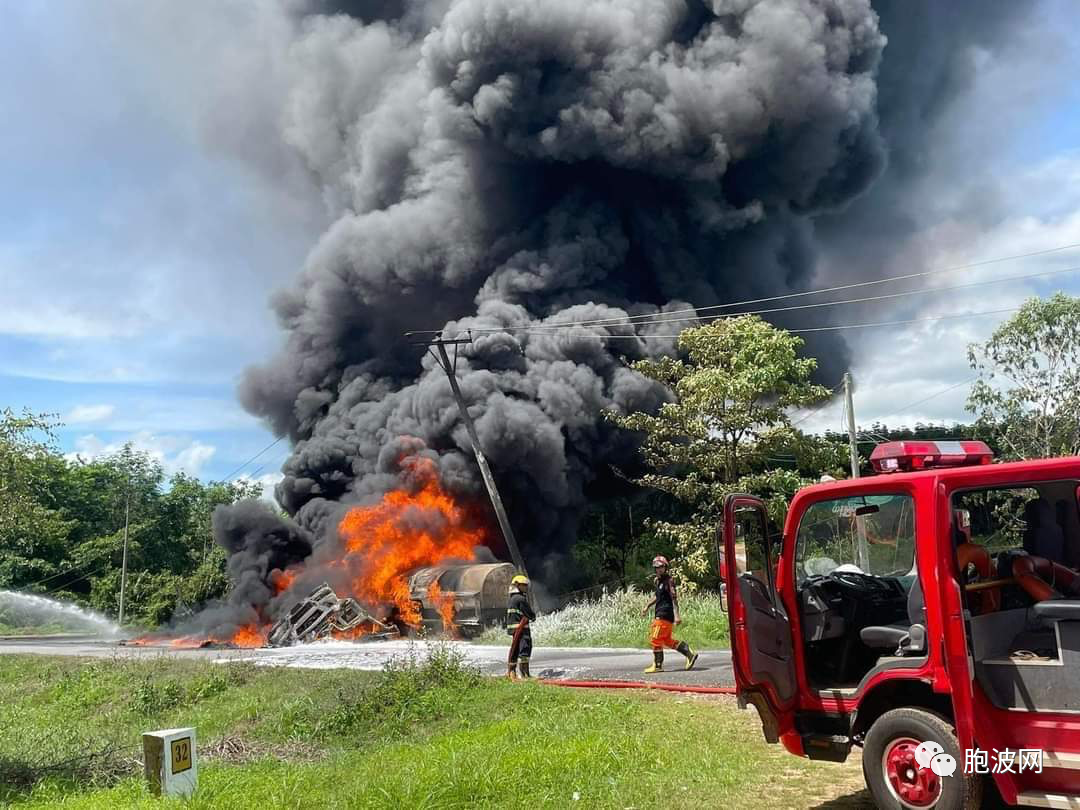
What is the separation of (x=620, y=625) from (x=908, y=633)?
14.6m

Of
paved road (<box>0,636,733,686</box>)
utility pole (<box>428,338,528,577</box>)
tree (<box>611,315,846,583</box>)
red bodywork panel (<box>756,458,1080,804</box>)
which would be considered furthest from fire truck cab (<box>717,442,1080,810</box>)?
utility pole (<box>428,338,528,577</box>)

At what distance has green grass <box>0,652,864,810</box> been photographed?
652 cm

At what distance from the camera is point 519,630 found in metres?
12.5

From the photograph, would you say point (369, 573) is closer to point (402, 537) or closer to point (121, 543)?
point (402, 537)

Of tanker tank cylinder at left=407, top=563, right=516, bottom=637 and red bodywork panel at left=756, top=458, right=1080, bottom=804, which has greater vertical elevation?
red bodywork panel at left=756, top=458, right=1080, bottom=804

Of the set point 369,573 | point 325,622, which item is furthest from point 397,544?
point 325,622

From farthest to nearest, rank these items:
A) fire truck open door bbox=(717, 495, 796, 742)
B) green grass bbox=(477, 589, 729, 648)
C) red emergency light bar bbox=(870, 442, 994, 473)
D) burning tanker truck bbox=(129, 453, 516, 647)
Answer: burning tanker truck bbox=(129, 453, 516, 647) < green grass bbox=(477, 589, 729, 648) < fire truck open door bbox=(717, 495, 796, 742) < red emergency light bar bbox=(870, 442, 994, 473)

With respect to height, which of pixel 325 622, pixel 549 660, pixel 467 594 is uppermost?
pixel 467 594

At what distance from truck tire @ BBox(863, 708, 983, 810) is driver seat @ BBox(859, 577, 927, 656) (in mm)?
383

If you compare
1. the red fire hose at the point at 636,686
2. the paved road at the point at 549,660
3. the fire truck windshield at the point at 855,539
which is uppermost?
the fire truck windshield at the point at 855,539

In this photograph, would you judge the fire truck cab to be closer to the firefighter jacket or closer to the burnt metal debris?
the firefighter jacket

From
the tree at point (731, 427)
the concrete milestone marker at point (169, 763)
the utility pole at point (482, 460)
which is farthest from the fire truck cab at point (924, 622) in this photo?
the utility pole at point (482, 460)

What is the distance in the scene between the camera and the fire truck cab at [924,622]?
16.2 ft

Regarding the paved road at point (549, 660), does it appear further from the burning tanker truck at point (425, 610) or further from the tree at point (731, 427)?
the tree at point (731, 427)
